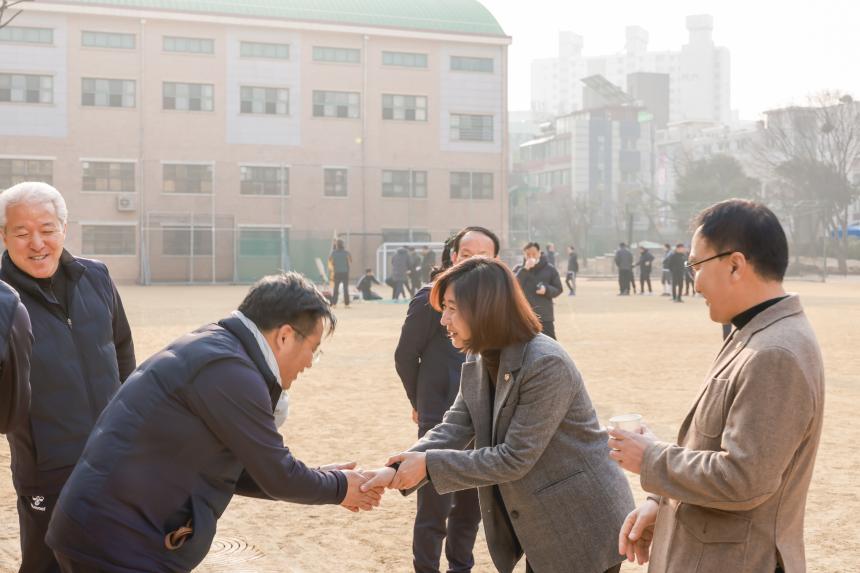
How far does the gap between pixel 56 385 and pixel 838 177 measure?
62.9 metres

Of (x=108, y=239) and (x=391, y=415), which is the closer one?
(x=391, y=415)

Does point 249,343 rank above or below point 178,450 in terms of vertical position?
above

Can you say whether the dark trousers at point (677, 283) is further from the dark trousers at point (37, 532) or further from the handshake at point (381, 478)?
the dark trousers at point (37, 532)

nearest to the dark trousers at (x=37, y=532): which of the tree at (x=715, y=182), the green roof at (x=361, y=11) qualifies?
the green roof at (x=361, y=11)

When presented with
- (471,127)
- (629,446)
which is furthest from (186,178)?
(629,446)

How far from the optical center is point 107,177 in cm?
4719

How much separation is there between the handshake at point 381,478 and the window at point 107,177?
4581 centimetres

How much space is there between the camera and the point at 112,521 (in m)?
2.97

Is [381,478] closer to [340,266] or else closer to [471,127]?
[340,266]

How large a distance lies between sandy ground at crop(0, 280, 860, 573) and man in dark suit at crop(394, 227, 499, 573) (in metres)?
0.40

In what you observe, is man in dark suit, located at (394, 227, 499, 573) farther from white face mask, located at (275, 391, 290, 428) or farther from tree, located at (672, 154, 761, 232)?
tree, located at (672, 154, 761, 232)

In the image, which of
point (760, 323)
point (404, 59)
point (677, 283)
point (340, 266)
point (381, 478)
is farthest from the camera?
point (404, 59)

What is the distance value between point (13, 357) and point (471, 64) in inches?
2034

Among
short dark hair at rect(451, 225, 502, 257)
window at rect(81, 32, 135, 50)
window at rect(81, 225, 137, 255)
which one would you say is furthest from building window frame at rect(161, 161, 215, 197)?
short dark hair at rect(451, 225, 502, 257)
